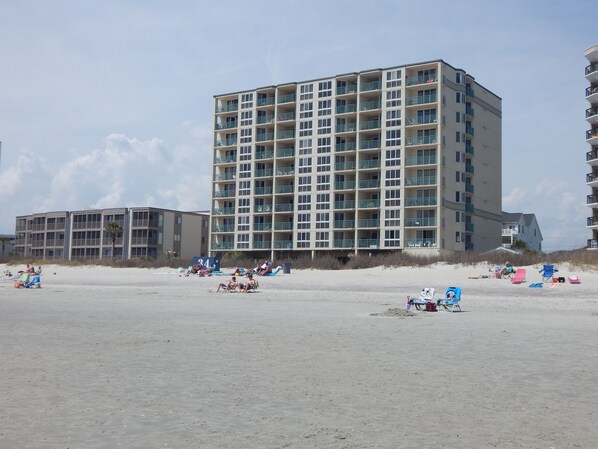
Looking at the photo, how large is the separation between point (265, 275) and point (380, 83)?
35142mm

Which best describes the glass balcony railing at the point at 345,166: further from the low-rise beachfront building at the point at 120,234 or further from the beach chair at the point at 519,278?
the beach chair at the point at 519,278

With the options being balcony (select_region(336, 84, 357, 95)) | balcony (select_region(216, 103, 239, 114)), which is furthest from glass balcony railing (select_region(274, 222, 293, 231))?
balcony (select_region(216, 103, 239, 114))

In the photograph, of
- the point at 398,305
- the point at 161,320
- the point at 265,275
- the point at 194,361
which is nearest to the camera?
the point at 194,361

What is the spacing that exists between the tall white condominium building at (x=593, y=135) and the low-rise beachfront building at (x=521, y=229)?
19.3 meters

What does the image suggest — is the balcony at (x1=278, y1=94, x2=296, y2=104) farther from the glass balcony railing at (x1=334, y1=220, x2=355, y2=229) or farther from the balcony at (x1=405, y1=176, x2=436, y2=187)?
the balcony at (x1=405, y1=176, x2=436, y2=187)

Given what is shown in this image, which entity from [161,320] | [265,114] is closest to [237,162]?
[265,114]

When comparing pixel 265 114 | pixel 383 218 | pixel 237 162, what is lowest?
pixel 383 218

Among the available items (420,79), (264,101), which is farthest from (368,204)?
(264,101)

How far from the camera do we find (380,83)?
7706 cm

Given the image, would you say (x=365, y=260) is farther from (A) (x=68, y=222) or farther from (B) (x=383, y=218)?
(A) (x=68, y=222)

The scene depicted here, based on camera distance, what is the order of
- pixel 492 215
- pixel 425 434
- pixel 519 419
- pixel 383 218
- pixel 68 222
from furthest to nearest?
pixel 68 222
pixel 492 215
pixel 383 218
pixel 519 419
pixel 425 434

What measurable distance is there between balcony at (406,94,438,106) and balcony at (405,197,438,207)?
10.7m

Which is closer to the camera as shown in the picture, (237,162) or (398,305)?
(398,305)

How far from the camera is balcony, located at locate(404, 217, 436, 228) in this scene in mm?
71938
